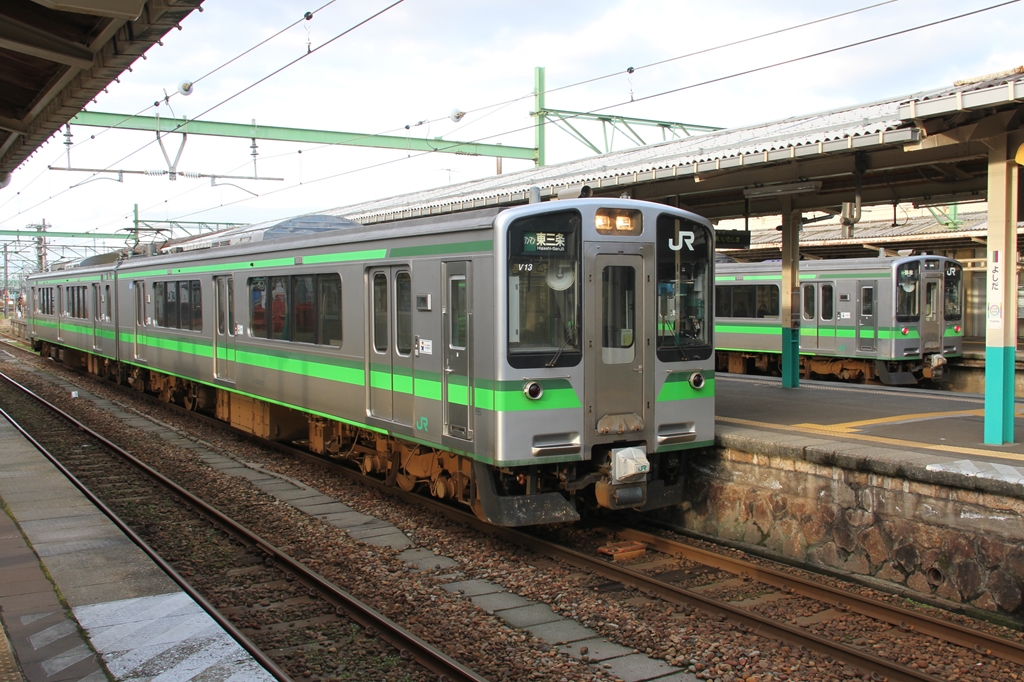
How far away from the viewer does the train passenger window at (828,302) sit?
1933cm

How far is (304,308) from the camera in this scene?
9789mm

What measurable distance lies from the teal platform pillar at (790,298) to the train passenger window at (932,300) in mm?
7336

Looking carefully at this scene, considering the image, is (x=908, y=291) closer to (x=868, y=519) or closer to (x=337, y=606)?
(x=868, y=519)

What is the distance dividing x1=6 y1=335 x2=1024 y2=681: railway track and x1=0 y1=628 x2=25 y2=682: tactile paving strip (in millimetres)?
3697

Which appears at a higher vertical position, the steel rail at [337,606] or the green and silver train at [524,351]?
the green and silver train at [524,351]

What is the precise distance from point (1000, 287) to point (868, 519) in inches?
103

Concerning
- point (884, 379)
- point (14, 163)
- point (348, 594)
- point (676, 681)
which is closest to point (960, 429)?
point (676, 681)

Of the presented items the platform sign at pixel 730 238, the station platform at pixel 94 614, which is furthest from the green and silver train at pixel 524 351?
the platform sign at pixel 730 238

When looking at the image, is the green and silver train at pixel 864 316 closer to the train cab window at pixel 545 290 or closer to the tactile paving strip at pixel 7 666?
the train cab window at pixel 545 290

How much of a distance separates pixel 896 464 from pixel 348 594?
421 centimetres

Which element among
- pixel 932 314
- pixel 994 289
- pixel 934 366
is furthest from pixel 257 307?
pixel 932 314

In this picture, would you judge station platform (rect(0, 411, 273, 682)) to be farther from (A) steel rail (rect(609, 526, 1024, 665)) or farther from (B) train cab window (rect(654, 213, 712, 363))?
(B) train cab window (rect(654, 213, 712, 363))

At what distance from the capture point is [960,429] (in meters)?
8.76

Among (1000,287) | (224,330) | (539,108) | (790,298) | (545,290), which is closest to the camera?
(545,290)
